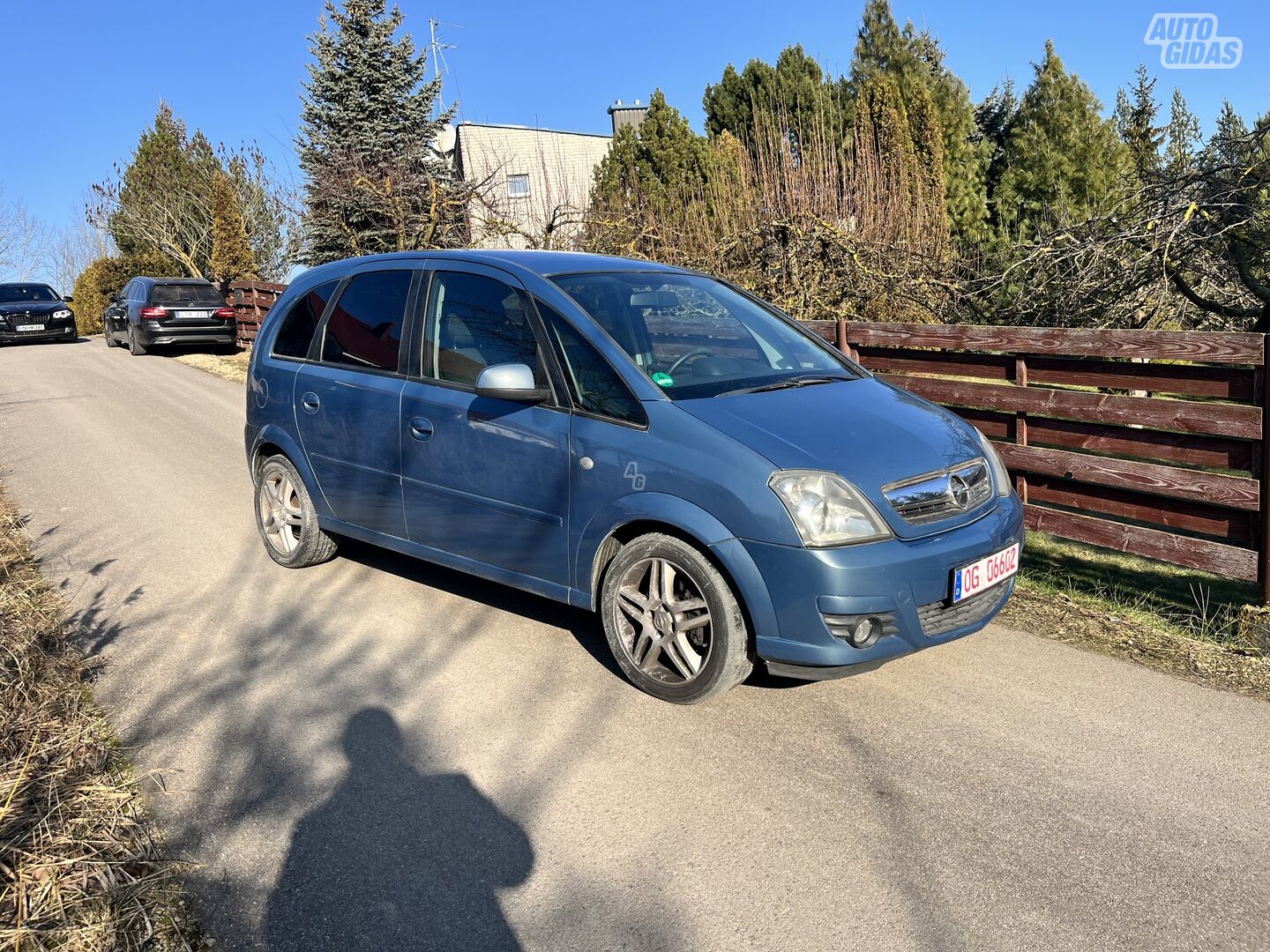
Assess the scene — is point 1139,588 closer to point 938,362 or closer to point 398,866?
point 938,362

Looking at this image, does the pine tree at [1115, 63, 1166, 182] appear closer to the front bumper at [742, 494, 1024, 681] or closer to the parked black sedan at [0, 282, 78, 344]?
the front bumper at [742, 494, 1024, 681]

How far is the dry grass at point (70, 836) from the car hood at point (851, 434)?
2470mm

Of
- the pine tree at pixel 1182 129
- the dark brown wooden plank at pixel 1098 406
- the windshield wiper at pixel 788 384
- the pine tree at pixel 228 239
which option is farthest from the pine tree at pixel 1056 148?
the windshield wiper at pixel 788 384

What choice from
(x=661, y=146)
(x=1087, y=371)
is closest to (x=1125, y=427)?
(x=1087, y=371)

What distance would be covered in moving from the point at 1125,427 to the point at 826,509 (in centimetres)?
287

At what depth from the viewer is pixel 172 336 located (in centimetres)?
2005

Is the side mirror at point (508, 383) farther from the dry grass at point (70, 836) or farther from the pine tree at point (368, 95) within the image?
the pine tree at point (368, 95)

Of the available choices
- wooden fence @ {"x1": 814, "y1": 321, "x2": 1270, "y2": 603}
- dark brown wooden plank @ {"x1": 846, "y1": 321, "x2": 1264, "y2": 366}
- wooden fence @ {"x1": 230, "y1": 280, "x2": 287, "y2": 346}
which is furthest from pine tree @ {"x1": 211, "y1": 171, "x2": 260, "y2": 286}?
wooden fence @ {"x1": 814, "y1": 321, "x2": 1270, "y2": 603}

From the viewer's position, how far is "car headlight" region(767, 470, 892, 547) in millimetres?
3836

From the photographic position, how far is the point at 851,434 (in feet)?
13.8

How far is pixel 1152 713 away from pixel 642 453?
232 cm

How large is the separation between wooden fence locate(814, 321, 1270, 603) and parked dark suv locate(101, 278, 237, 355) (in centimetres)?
1644

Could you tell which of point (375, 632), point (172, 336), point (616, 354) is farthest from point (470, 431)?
point (172, 336)

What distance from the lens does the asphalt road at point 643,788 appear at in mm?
2930
